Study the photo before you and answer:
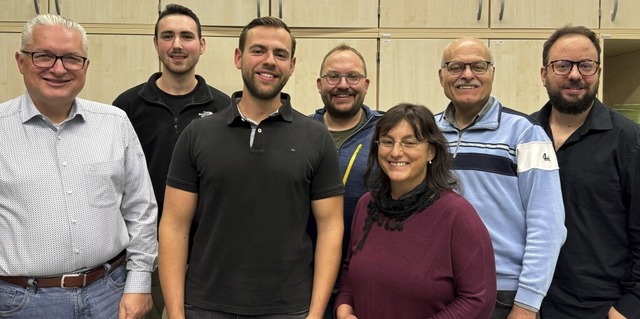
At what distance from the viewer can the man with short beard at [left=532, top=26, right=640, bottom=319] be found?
5.54ft

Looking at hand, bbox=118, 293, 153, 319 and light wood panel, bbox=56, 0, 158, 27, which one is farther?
light wood panel, bbox=56, 0, 158, 27

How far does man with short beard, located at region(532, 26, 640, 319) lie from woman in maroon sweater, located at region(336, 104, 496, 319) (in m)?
0.46

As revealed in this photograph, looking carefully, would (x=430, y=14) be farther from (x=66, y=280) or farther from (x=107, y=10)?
(x=66, y=280)

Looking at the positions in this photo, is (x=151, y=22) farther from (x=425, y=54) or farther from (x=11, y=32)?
(x=425, y=54)

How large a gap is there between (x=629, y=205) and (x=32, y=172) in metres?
1.71

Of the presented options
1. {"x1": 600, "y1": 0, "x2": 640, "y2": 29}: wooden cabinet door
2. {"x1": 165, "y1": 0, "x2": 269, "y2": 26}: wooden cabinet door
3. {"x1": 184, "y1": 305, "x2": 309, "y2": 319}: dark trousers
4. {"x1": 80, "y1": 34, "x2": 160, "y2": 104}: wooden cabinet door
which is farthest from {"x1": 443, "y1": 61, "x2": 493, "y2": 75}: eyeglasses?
{"x1": 80, "y1": 34, "x2": 160, "y2": 104}: wooden cabinet door

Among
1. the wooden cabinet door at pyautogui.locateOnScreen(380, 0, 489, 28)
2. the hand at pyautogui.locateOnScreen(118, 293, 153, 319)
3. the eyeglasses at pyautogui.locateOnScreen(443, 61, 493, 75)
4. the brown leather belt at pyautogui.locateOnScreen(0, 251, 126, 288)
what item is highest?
the wooden cabinet door at pyautogui.locateOnScreen(380, 0, 489, 28)

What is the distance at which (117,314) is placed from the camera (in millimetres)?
1628

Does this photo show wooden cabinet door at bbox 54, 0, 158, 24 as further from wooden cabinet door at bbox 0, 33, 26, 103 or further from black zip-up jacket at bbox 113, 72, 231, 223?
black zip-up jacket at bbox 113, 72, 231, 223

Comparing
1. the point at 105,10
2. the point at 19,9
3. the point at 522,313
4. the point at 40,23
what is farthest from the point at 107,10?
the point at 522,313

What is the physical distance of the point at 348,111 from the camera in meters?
2.02

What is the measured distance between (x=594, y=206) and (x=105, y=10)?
233 centimetres

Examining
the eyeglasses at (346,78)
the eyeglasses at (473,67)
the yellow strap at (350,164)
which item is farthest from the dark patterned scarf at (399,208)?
the eyeglasses at (346,78)

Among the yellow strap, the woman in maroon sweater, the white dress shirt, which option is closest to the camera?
the woman in maroon sweater
